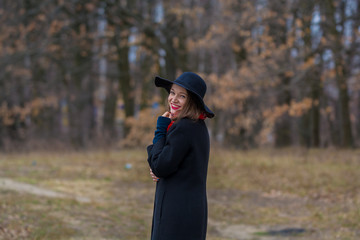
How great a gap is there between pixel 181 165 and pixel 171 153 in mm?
167

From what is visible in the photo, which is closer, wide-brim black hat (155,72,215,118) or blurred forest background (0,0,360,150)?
A: wide-brim black hat (155,72,215,118)

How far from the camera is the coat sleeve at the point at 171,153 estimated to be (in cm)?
373

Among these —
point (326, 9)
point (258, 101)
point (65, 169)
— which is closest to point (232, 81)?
point (258, 101)

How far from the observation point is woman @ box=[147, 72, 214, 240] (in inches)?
149

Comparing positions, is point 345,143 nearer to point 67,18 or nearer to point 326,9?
point 326,9

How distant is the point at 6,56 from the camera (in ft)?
60.1

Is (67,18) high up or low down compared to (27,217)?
up

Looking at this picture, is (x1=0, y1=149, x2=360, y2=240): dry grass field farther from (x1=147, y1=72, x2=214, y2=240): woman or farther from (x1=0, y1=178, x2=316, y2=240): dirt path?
(x1=147, y1=72, x2=214, y2=240): woman

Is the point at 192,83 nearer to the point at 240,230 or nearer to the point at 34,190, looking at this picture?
the point at 240,230

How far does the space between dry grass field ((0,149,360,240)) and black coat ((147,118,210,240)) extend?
345cm

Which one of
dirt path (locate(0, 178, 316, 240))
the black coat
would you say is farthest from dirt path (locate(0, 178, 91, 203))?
the black coat

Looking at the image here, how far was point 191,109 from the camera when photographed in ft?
12.9

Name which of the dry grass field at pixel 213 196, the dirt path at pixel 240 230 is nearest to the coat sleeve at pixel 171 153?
the dry grass field at pixel 213 196

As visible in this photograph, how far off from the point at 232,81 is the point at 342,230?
32.4ft
